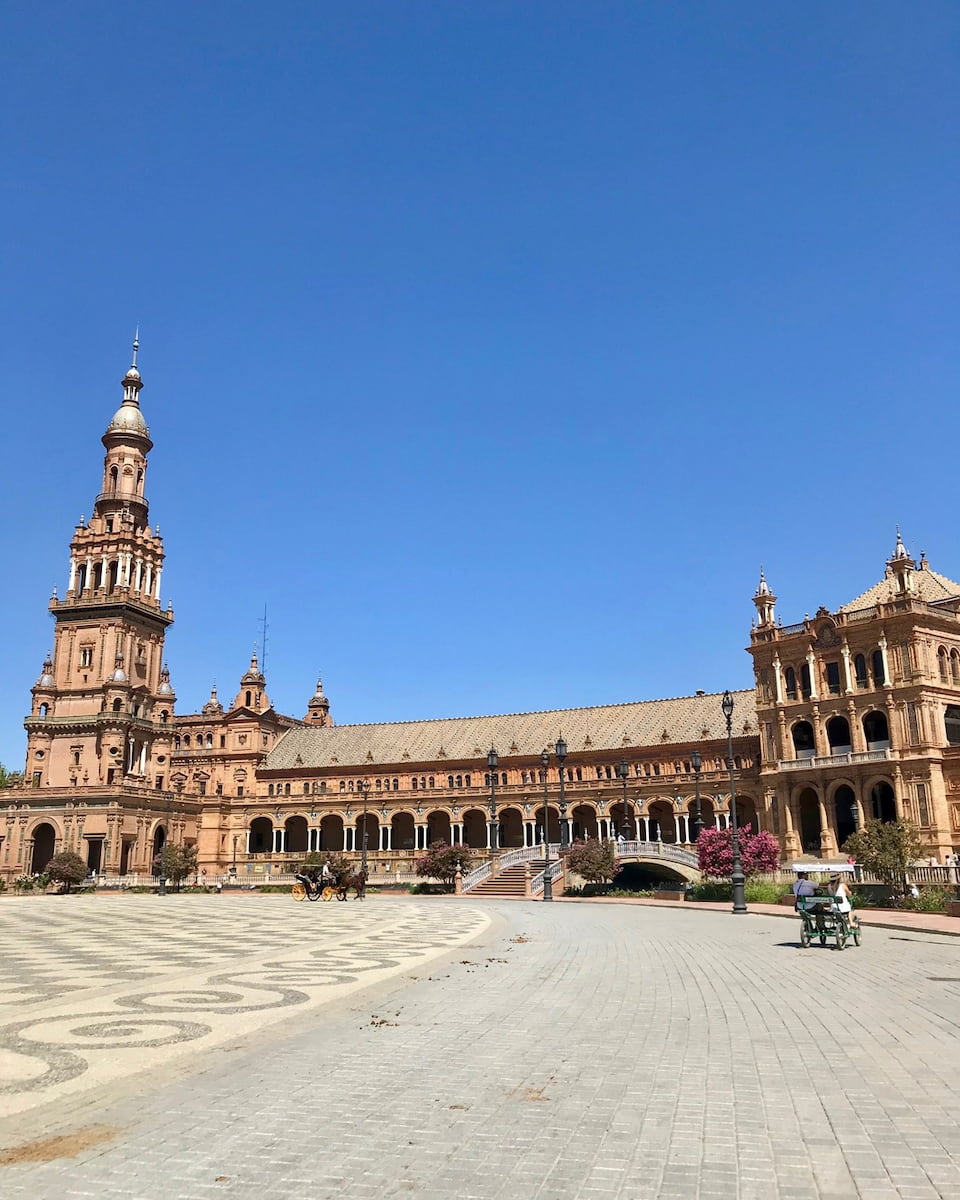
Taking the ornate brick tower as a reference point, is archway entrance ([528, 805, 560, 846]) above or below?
below

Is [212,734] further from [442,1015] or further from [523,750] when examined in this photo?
[442,1015]

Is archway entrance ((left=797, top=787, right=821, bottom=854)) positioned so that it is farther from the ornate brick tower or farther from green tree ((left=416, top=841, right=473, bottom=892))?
the ornate brick tower

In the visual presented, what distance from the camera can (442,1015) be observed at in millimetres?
12969

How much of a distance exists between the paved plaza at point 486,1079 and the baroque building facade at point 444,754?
167ft

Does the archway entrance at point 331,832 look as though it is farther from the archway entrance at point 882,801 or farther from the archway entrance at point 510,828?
the archway entrance at point 882,801

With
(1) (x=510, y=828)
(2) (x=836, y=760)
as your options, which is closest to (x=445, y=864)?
(2) (x=836, y=760)

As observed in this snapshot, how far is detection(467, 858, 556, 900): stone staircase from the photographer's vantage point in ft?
188

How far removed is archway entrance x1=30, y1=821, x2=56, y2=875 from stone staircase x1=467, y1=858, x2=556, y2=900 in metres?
50.9

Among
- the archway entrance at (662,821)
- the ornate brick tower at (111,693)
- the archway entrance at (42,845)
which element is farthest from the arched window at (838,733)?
the archway entrance at (42,845)

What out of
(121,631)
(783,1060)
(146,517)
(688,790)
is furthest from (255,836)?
(783,1060)

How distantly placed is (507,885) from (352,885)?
10.4 m

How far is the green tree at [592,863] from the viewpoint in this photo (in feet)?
180

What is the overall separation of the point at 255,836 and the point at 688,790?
4667 centimetres

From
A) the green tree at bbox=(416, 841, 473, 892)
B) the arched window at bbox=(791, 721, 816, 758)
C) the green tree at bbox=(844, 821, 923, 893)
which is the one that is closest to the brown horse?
the green tree at bbox=(416, 841, 473, 892)
